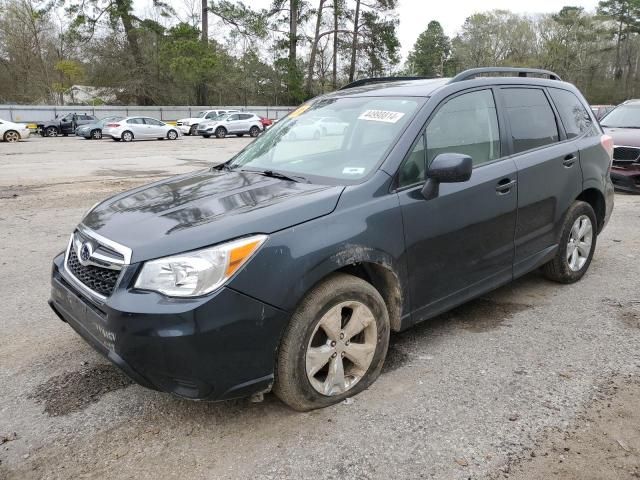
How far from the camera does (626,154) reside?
9.95m

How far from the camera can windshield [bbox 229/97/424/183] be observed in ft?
11.1

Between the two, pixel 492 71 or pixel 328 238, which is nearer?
pixel 328 238

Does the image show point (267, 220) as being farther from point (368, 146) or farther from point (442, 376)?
point (442, 376)

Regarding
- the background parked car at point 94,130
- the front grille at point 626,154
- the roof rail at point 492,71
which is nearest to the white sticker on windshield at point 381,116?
the roof rail at point 492,71

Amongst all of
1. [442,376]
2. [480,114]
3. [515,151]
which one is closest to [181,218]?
[442,376]

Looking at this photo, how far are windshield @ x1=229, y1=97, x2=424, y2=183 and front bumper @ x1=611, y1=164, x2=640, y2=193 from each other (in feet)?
25.9

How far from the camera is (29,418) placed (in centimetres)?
292

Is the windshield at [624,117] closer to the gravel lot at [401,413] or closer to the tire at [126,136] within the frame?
the gravel lot at [401,413]

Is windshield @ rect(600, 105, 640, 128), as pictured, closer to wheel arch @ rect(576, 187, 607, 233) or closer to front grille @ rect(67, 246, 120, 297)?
wheel arch @ rect(576, 187, 607, 233)

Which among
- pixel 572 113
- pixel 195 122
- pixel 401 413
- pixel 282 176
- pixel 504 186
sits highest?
pixel 195 122

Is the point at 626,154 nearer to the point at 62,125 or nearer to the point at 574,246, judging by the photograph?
the point at 574,246

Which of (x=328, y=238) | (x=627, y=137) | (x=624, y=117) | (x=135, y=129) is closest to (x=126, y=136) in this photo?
(x=135, y=129)

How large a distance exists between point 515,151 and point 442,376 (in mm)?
1808

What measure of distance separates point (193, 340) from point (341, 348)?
0.86 metres
